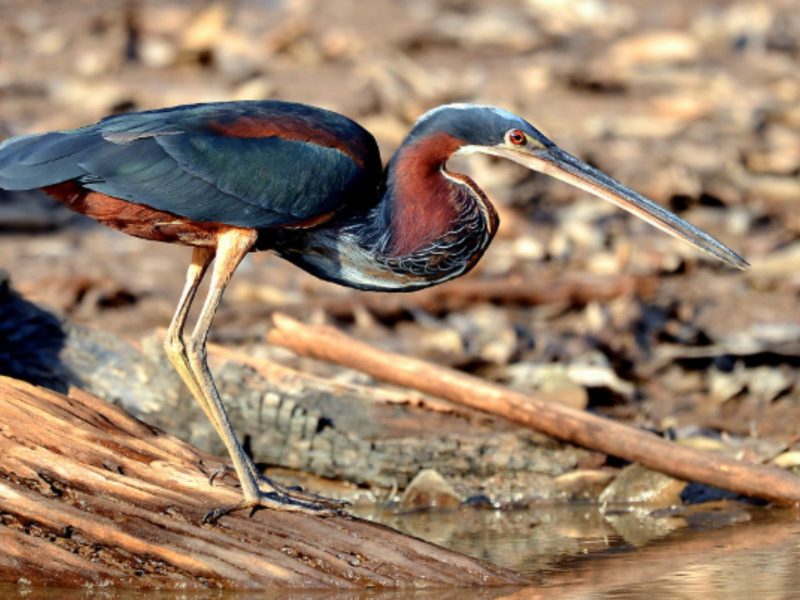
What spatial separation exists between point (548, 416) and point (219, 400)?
6.06 ft

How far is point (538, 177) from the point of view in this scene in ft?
43.0

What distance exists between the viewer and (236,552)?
587 cm

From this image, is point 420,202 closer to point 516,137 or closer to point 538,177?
point 516,137

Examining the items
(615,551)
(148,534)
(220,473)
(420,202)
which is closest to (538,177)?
(420,202)

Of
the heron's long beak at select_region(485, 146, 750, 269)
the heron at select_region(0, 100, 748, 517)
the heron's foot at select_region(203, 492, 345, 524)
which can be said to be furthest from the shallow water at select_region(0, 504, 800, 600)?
the heron's long beak at select_region(485, 146, 750, 269)

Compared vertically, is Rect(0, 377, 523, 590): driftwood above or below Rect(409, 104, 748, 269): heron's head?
below

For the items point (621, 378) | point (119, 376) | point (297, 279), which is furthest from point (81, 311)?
point (621, 378)

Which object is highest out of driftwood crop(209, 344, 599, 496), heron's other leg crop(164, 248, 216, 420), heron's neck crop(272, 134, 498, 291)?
heron's neck crop(272, 134, 498, 291)

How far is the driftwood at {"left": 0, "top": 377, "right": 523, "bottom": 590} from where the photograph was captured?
579 cm

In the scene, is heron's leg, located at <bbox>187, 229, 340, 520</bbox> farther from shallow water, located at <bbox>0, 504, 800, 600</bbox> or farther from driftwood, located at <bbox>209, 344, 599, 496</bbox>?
driftwood, located at <bbox>209, 344, 599, 496</bbox>

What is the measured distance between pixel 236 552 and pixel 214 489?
1.12 ft

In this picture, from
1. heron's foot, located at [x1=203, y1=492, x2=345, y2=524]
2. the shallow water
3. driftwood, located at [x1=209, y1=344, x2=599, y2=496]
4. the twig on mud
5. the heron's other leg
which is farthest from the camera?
the twig on mud

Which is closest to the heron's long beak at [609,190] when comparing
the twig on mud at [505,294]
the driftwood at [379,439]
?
the driftwood at [379,439]

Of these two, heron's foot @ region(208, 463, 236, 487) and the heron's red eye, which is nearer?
heron's foot @ region(208, 463, 236, 487)
